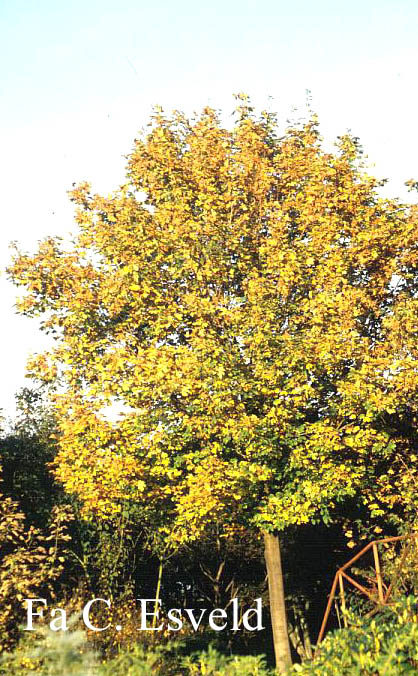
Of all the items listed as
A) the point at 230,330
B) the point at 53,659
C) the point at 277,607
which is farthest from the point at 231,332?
the point at 53,659

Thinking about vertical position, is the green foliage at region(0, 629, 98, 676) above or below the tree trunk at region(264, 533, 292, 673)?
below

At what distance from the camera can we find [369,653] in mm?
6586

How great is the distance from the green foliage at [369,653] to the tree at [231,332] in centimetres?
588

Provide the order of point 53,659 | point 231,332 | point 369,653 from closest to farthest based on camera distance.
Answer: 1. point 369,653
2. point 53,659
3. point 231,332

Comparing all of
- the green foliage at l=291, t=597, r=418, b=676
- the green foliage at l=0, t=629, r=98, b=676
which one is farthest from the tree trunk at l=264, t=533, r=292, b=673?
the green foliage at l=291, t=597, r=418, b=676

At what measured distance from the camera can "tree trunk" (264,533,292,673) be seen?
14.7m

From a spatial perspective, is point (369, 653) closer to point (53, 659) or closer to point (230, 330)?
point (53, 659)

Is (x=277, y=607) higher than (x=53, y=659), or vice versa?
(x=277, y=607)

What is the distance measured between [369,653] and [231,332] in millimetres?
8157

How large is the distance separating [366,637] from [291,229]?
412 inches

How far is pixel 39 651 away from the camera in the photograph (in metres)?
7.59

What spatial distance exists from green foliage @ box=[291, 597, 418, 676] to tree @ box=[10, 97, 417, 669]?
231 inches

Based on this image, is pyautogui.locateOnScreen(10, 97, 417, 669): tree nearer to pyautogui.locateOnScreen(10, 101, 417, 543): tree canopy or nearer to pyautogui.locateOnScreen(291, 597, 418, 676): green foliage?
pyautogui.locateOnScreen(10, 101, 417, 543): tree canopy

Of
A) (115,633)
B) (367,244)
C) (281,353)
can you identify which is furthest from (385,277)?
(115,633)
